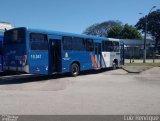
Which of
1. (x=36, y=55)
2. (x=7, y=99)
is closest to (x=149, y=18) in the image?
(x=36, y=55)

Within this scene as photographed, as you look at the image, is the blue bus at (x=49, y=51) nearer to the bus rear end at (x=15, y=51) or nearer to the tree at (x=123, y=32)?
the bus rear end at (x=15, y=51)

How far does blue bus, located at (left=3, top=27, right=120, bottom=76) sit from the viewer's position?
15.8m

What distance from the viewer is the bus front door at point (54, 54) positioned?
57.0 feet

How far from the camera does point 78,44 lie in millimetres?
19969

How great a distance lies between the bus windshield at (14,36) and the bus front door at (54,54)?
2013 millimetres

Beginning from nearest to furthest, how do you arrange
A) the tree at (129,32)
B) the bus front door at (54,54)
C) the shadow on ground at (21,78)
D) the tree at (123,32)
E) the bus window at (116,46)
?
the shadow on ground at (21,78) < the bus front door at (54,54) < the bus window at (116,46) < the tree at (129,32) < the tree at (123,32)

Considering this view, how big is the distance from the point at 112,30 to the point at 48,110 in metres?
75.4

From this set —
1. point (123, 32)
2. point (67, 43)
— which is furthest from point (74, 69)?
point (123, 32)

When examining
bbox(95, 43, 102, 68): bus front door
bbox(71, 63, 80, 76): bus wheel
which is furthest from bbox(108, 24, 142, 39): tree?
bbox(71, 63, 80, 76): bus wheel

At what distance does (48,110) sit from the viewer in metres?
8.43

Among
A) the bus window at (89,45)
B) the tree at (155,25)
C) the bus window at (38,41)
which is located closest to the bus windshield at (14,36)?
the bus window at (38,41)

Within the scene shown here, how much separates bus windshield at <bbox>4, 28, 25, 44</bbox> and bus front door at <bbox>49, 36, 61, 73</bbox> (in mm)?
2013

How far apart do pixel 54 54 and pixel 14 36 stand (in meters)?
2.68

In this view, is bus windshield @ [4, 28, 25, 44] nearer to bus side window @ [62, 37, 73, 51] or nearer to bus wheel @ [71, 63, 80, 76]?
bus side window @ [62, 37, 73, 51]
